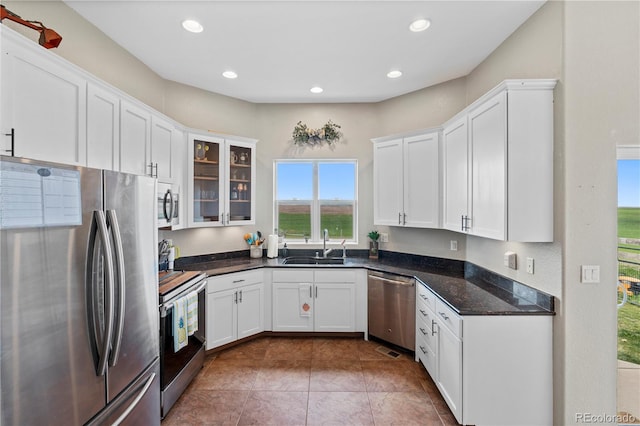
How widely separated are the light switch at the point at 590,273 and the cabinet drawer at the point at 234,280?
9.64ft

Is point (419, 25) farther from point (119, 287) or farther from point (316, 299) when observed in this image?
point (316, 299)

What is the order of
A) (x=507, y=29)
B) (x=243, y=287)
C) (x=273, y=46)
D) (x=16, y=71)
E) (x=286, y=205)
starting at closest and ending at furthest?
(x=16, y=71)
(x=507, y=29)
(x=273, y=46)
(x=243, y=287)
(x=286, y=205)

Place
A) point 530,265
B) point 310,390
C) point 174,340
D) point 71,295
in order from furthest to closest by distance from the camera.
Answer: point 310,390, point 174,340, point 530,265, point 71,295

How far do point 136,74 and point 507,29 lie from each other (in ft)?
11.4

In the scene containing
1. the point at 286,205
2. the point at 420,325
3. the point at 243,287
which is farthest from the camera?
the point at 286,205

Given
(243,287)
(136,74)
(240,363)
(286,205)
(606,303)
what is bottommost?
(240,363)

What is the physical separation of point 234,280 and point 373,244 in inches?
74.3

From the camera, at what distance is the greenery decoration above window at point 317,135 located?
156 inches

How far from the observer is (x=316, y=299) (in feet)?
11.2

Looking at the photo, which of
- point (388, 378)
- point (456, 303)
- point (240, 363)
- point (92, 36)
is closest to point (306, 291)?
point (240, 363)

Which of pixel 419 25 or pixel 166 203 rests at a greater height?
pixel 419 25

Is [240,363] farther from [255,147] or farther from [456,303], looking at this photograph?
[255,147]

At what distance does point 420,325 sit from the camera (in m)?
2.83

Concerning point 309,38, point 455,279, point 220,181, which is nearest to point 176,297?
point 220,181
